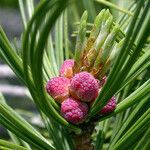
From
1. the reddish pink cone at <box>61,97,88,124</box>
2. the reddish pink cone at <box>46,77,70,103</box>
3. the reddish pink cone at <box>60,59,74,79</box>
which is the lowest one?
the reddish pink cone at <box>61,97,88,124</box>

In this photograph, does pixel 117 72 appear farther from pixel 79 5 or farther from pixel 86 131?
pixel 79 5

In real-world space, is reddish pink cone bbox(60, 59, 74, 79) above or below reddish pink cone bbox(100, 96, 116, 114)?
above

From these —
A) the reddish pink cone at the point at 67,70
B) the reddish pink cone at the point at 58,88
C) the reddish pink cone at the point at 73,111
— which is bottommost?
the reddish pink cone at the point at 73,111

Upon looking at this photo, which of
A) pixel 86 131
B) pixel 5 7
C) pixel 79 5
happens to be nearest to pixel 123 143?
pixel 86 131
